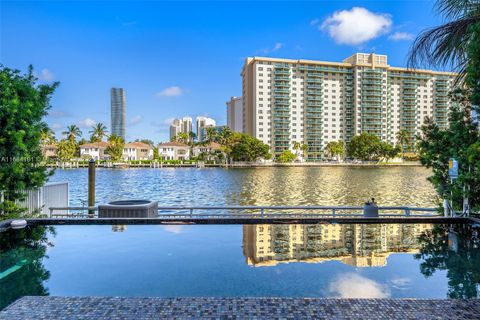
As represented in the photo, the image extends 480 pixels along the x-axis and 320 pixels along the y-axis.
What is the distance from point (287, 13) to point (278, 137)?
93.4m

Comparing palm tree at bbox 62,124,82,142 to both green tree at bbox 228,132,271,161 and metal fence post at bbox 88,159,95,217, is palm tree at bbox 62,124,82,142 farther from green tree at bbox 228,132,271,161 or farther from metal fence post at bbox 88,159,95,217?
metal fence post at bbox 88,159,95,217

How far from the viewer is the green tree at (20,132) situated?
8.99 meters

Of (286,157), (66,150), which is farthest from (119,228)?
(286,157)

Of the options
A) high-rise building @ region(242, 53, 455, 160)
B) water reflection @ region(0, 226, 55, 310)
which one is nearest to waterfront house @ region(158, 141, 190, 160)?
high-rise building @ region(242, 53, 455, 160)

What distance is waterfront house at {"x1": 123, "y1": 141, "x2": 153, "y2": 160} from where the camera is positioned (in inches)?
4220

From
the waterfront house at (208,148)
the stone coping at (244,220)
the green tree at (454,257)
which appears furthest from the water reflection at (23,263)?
the waterfront house at (208,148)

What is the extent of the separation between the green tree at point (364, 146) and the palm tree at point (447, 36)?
105 m

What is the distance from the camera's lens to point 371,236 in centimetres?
823

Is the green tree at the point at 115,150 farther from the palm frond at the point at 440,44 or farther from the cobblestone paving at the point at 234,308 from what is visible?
the palm frond at the point at 440,44

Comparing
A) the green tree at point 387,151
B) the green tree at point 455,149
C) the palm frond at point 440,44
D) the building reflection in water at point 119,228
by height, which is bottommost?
the building reflection in water at point 119,228

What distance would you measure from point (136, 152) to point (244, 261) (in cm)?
10834

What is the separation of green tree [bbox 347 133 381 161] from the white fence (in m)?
103

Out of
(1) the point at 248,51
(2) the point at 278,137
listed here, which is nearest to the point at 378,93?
(2) the point at 278,137

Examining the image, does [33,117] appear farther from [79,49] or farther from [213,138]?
[213,138]
